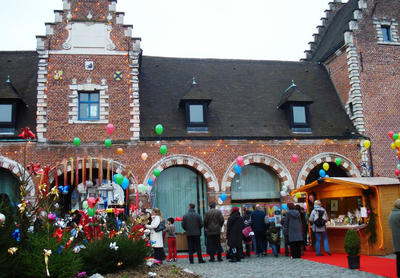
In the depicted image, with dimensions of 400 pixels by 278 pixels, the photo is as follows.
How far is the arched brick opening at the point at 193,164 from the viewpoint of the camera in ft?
57.1

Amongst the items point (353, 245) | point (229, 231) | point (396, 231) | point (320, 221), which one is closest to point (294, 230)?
point (320, 221)

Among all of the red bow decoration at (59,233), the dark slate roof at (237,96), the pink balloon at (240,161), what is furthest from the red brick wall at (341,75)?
the red bow decoration at (59,233)

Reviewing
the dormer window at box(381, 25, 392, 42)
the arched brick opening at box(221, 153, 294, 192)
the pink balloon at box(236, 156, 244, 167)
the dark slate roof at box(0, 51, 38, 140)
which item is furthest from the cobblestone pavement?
the dormer window at box(381, 25, 392, 42)

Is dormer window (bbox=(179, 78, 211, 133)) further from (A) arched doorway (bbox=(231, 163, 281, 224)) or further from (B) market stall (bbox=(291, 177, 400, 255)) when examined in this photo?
(B) market stall (bbox=(291, 177, 400, 255))

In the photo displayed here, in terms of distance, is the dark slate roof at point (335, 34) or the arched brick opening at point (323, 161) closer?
the arched brick opening at point (323, 161)

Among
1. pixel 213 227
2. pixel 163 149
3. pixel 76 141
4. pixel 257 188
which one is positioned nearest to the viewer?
pixel 213 227

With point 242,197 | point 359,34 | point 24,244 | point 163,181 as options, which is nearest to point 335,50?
point 359,34

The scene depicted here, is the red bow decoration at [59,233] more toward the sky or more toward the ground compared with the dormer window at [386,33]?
more toward the ground

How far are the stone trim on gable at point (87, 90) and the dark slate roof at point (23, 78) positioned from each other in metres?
1.57

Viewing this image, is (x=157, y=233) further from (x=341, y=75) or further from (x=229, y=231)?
(x=341, y=75)

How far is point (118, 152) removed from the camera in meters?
16.7

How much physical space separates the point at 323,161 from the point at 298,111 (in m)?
2.44

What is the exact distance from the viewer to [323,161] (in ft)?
61.3

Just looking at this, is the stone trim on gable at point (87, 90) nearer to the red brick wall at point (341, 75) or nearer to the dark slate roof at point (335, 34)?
the red brick wall at point (341, 75)
